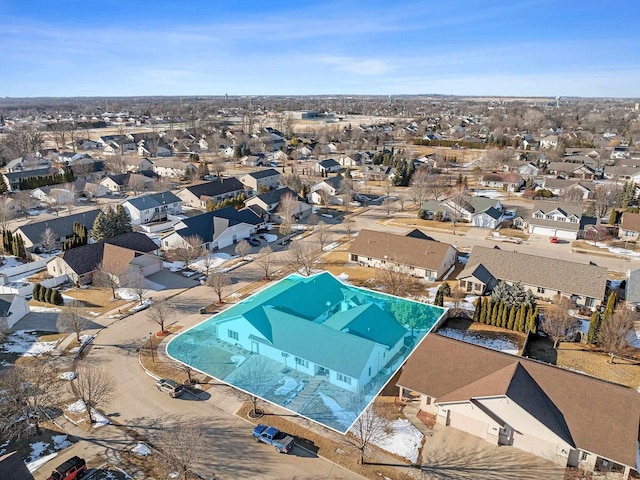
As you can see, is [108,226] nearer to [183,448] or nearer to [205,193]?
[205,193]

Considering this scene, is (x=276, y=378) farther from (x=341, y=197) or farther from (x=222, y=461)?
(x=341, y=197)

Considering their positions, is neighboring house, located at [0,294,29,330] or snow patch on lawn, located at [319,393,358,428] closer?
snow patch on lawn, located at [319,393,358,428]

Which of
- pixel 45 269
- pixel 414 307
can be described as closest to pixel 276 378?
pixel 414 307

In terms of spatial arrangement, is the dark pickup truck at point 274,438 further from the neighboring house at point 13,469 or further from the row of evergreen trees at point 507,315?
the row of evergreen trees at point 507,315

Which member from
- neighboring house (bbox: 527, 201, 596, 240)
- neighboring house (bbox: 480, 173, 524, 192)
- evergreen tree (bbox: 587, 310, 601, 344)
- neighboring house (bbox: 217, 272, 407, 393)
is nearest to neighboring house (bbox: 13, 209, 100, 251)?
neighboring house (bbox: 217, 272, 407, 393)

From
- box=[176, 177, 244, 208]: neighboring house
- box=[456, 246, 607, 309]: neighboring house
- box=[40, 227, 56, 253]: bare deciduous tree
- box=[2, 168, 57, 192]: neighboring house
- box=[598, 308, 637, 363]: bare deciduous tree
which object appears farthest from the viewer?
box=[2, 168, 57, 192]: neighboring house

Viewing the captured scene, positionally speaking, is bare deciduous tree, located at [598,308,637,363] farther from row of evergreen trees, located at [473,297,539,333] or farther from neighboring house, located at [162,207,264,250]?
neighboring house, located at [162,207,264,250]

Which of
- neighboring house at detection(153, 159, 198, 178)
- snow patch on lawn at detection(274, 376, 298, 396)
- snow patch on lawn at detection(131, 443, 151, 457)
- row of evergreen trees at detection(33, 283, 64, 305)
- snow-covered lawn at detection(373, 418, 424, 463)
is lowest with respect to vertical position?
snow patch on lawn at detection(131, 443, 151, 457)

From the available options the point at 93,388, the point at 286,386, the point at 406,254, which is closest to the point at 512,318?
the point at 406,254
